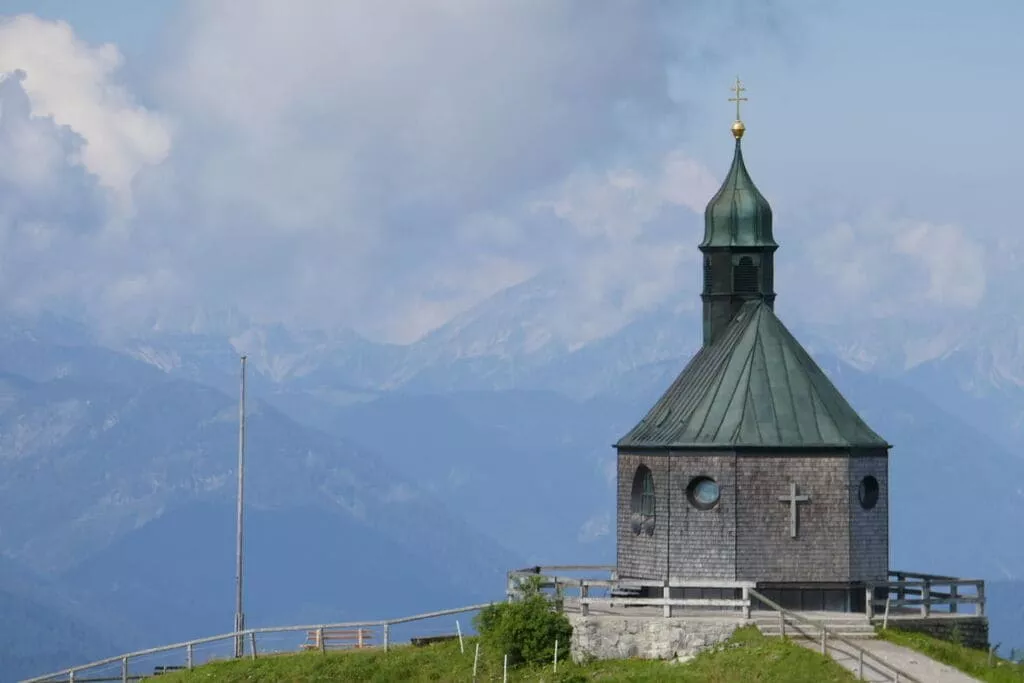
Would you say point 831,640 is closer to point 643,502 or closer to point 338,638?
point 643,502

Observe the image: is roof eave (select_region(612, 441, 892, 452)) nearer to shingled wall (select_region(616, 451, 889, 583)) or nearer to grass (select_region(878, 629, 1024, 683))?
shingled wall (select_region(616, 451, 889, 583))

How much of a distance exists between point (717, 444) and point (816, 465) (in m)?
2.33

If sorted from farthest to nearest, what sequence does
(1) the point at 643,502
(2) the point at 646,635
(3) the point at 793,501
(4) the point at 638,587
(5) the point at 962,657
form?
(1) the point at 643,502 → (4) the point at 638,587 → (3) the point at 793,501 → (2) the point at 646,635 → (5) the point at 962,657

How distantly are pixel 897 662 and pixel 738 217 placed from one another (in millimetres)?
13815

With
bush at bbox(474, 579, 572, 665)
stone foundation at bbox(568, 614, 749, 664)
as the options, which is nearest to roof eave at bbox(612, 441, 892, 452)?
stone foundation at bbox(568, 614, 749, 664)

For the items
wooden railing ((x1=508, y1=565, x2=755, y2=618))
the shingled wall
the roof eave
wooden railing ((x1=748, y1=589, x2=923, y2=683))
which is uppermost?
the roof eave

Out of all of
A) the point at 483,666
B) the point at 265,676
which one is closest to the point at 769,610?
the point at 483,666

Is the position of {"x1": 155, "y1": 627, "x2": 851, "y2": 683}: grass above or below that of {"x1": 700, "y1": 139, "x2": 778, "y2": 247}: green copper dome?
below

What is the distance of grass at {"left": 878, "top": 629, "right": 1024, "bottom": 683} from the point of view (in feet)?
160

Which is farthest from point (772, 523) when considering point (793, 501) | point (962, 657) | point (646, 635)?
point (962, 657)

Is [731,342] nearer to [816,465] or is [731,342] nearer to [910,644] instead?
[816,465]

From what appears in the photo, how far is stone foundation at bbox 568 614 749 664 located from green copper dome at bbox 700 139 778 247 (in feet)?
34.8

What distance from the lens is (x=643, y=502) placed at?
56.9 meters

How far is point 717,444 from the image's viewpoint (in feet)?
180
